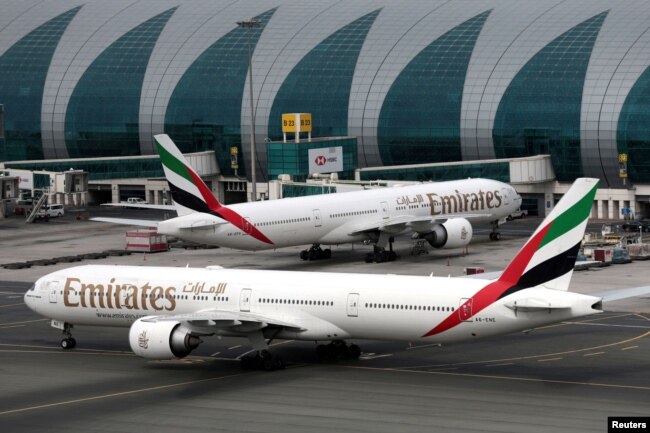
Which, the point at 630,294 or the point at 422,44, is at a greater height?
the point at 422,44

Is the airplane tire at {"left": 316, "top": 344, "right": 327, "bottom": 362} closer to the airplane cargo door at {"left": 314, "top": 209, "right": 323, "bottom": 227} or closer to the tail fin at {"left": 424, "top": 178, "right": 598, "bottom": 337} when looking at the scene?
the tail fin at {"left": 424, "top": 178, "right": 598, "bottom": 337}

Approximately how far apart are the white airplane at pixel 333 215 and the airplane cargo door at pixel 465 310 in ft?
123

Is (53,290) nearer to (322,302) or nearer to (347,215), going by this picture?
(322,302)

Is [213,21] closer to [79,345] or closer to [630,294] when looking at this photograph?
[79,345]

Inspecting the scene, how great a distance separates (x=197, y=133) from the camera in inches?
5719

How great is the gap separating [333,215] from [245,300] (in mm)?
37090

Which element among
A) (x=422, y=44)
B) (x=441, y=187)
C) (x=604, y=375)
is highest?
(x=422, y=44)

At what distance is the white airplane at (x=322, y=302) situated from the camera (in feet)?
175

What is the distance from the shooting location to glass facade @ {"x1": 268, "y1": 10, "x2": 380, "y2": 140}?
138250mm

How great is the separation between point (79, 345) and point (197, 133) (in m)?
81.5

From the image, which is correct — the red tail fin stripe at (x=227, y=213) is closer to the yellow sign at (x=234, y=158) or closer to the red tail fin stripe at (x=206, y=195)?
the red tail fin stripe at (x=206, y=195)

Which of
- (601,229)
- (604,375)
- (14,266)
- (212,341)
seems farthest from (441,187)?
(604,375)

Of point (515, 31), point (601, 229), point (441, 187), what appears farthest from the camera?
point (515, 31)

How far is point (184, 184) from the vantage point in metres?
91.0
